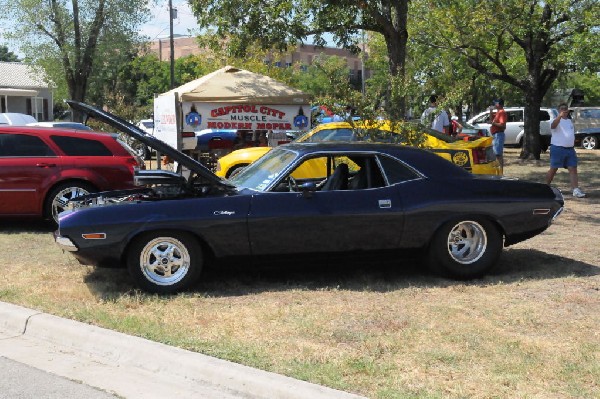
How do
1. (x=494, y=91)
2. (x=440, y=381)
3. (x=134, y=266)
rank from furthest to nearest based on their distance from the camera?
(x=494, y=91) → (x=134, y=266) → (x=440, y=381)

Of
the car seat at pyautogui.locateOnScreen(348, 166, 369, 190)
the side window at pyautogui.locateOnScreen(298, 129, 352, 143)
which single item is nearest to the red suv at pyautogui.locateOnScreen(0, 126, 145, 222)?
the side window at pyautogui.locateOnScreen(298, 129, 352, 143)

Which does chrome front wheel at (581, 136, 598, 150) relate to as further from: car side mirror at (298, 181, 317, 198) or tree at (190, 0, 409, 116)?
car side mirror at (298, 181, 317, 198)

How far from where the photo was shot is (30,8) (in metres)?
27.4

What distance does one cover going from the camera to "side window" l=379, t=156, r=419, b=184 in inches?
275

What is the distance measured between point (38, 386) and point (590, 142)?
28347 millimetres

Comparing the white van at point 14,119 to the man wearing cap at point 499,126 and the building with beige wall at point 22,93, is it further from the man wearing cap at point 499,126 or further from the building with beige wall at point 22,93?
the building with beige wall at point 22,93

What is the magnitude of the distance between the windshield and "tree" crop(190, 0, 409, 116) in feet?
19.8

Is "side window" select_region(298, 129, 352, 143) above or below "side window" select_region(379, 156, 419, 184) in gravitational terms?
above

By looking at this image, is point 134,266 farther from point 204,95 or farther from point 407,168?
point 204,95

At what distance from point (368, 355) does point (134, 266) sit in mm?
2512

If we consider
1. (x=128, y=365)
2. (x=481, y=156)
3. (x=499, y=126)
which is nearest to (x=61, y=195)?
(x=128, y=365)

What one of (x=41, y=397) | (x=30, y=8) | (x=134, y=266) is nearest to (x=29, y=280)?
(x=134, y=266)

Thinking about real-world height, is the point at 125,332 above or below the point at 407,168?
below

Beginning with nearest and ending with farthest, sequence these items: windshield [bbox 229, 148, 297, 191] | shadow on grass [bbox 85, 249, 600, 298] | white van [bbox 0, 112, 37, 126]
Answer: shadow on grass [bbox 85, 249, 600, 298], windshield [bbox 229, 148, 297, 191], white van [bbox 0, 112, 37, 126]
